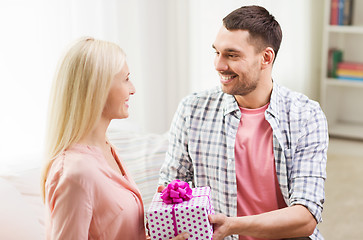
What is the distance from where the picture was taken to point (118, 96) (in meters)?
1.39

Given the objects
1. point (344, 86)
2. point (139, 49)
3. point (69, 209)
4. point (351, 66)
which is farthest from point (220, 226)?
point (344, 86)

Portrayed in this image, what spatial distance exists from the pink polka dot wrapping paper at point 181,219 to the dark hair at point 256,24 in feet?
2.17

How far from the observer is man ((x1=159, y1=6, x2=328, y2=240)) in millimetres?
1796

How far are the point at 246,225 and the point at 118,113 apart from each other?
542 mm

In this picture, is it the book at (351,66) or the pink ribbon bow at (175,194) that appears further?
the book at (351,66)

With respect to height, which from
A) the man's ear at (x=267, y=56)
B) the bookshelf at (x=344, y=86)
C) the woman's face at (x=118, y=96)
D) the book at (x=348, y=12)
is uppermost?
the book at (x=348, y=12)

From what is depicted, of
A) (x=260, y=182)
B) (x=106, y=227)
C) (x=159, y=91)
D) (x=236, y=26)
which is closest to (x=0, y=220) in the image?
(x=106, y=227)

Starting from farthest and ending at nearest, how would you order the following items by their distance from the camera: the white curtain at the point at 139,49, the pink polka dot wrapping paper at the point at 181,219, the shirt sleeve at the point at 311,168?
1. the white curtain at the point at 139,49
2. the shirt sleeve at the point at 311,168
3. the pink polka dot wrapping paper at the point at 181,219

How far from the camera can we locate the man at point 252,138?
1796mm

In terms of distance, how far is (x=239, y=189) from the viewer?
1859mm

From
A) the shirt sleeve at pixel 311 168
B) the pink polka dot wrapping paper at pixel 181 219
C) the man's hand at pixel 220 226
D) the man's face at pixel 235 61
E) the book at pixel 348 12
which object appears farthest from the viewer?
the book at pixel 348 12

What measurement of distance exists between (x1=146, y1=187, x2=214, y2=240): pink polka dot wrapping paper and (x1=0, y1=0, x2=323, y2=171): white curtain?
0.80 meters

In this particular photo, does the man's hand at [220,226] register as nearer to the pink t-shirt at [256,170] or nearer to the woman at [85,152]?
the woman at [85,152]

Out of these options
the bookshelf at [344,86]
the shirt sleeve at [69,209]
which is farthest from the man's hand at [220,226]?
the bookshelf at [344,86]
